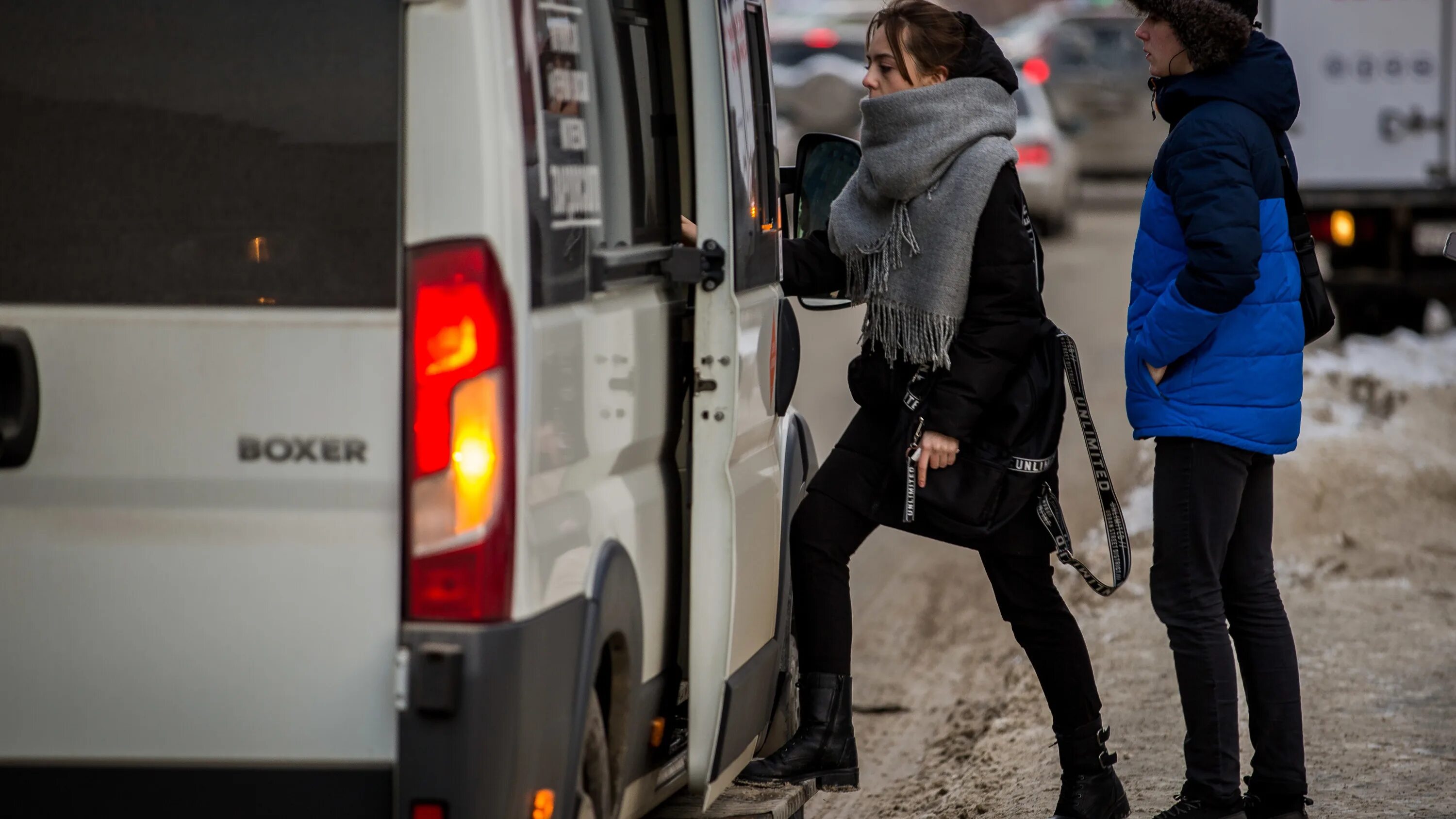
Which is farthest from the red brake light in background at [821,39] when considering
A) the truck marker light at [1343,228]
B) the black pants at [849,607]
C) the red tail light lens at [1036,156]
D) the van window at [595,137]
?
the van window at [595,137]

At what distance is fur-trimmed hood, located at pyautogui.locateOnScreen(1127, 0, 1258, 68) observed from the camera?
4281 mm

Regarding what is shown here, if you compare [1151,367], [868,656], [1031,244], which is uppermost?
[1031,244]

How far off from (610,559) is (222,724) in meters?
0.73

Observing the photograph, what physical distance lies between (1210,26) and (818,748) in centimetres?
187

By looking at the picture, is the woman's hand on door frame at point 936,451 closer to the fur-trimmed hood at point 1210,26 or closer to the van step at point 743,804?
the van step at point 743,804

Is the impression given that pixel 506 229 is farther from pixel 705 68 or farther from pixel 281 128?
pixel 705 68

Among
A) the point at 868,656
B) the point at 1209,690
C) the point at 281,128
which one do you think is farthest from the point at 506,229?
the point at 868,656

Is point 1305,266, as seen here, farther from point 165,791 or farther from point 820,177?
point 165,791

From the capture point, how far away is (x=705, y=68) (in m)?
4.00

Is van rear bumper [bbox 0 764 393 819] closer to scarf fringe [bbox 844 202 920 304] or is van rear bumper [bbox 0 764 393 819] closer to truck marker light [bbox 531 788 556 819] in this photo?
truck marker light [bbox 531 788 556 819]

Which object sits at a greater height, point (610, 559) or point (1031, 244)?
point (1031, 244)

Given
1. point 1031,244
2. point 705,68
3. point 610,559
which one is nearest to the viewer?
point 610,559

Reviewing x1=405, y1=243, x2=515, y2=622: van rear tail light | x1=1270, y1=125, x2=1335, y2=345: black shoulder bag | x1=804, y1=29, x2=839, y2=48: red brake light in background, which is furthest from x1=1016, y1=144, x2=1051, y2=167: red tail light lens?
x1=405, y1=243, x2=515, y2=622: van rear tail light

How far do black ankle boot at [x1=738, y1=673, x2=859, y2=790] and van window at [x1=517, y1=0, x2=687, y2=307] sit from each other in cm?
A: 115
